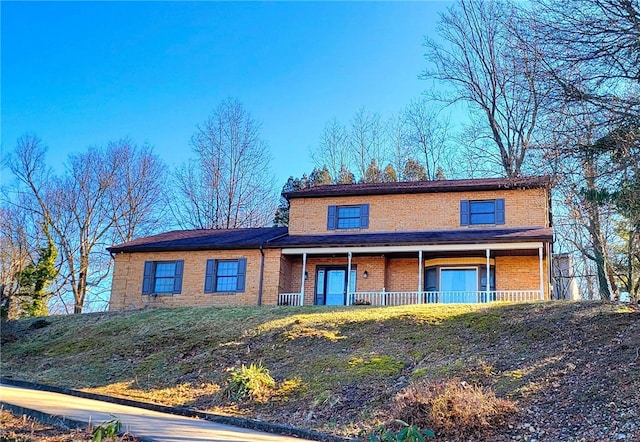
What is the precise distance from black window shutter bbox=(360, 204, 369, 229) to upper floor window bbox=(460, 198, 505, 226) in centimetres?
356

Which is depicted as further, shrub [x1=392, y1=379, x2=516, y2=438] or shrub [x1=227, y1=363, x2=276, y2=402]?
shrub [x1=227, y1=363, x2=276, y2=402]

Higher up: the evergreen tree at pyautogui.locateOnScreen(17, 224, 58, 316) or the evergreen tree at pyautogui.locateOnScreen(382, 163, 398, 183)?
the evergreen tree at pyautogui.locateOnScreen(382, 163, 398, 183)

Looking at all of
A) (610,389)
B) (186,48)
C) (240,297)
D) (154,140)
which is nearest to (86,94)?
(186,48)

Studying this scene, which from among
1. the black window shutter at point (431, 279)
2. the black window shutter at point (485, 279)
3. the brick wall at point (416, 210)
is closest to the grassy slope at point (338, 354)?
the black window shutter at point (485, 279)

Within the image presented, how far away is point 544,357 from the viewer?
12172 millimetres

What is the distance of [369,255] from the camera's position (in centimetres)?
2292

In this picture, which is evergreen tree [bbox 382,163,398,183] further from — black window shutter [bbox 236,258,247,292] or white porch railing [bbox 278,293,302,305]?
white porch railing [bbox 278,293,302,305]

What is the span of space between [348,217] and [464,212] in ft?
14.6

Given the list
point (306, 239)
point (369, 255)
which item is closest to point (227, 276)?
point (306, 239)

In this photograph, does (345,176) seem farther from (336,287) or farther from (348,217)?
(336,287)

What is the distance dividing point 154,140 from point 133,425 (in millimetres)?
29654

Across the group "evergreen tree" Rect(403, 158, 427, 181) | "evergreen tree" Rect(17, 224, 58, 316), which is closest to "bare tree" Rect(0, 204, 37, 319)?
"evergreen tree" Rect(17, 224, 58, 316)

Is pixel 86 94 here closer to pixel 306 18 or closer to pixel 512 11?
pixel 306 18

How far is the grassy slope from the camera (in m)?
11.2
